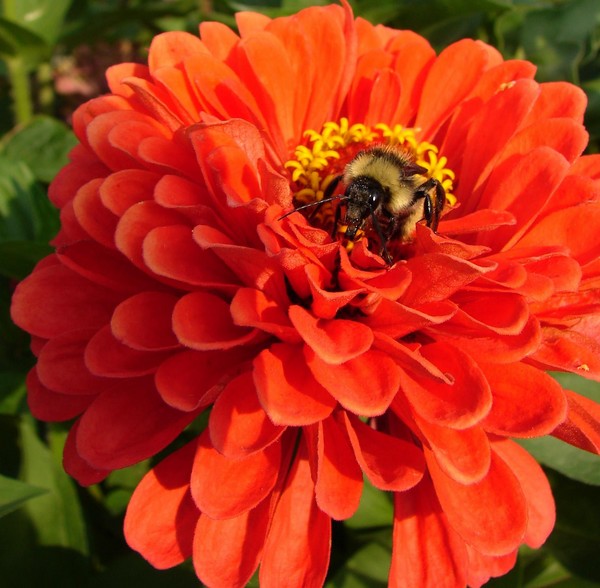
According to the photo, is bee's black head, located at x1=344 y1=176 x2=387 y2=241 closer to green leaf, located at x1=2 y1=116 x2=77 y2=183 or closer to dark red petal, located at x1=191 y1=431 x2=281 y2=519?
dark red petal, located at x1=191 y1=431 x2=281 y2=519

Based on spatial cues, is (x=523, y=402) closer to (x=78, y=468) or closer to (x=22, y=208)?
(x=78, y=468)

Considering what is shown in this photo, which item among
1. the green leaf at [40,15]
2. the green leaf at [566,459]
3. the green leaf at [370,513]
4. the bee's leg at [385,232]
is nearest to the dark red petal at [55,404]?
the bee's leg at [385,232]

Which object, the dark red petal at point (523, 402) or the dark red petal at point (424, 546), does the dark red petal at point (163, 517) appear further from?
the dark red petal at point (523, 402)

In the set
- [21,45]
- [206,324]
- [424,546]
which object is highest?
[21,45]

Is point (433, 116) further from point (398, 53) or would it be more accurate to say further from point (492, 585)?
point (492, 585)

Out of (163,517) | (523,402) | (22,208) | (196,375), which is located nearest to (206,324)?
(196,375)

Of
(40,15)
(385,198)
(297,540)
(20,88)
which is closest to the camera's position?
(297,540)

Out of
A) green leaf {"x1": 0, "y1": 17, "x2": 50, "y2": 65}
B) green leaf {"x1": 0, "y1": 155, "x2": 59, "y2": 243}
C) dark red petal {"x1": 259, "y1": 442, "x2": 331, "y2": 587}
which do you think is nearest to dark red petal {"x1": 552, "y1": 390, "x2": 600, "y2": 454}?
dark red petal {"x1": 259, "y1": 442, "x2": 331, "y2": 587}
